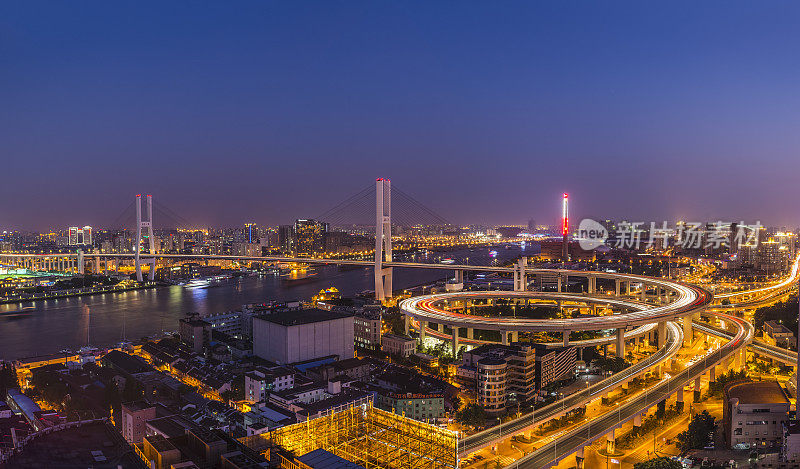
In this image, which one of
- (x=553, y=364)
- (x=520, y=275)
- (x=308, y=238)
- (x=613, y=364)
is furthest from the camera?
(x=308, y=238)

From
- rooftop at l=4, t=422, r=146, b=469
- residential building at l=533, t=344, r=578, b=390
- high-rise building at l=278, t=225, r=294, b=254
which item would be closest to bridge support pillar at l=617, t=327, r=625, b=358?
residential building at l=533, t=344, r=578, b=390

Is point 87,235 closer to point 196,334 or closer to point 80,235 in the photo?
point 80,235

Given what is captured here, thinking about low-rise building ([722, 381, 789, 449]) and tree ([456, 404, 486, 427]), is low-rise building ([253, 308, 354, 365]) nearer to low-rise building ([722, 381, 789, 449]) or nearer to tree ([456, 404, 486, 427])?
tree ([456, 404, 486, 427])

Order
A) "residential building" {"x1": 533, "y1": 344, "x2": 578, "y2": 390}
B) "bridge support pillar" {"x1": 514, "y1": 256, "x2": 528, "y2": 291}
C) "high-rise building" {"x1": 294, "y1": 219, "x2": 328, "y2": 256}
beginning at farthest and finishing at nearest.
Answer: "high-rise building" {"x1": 294, "y1": 219, "x2": 328, "y2": 256}, "bridge support pillar" {"x1": 514, "y1": 256, "x2": 528, "y2": 291}, "residential building" {"x1": 533, "y1": 344, "x2": 578, "y2": 390}

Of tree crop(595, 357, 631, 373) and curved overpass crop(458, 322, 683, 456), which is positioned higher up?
curved overpass crop(458, 322, 683, 456)

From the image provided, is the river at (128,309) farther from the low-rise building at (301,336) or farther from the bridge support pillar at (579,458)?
the bridge support pillar at (579,458)

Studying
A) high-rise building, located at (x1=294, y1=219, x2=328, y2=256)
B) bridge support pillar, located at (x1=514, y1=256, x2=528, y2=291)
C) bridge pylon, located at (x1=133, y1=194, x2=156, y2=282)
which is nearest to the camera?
bridge support pillar, located at (x1=514, y1=256, x2=528, y2=291)

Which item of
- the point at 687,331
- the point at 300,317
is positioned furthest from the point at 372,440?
the point at 687,331
